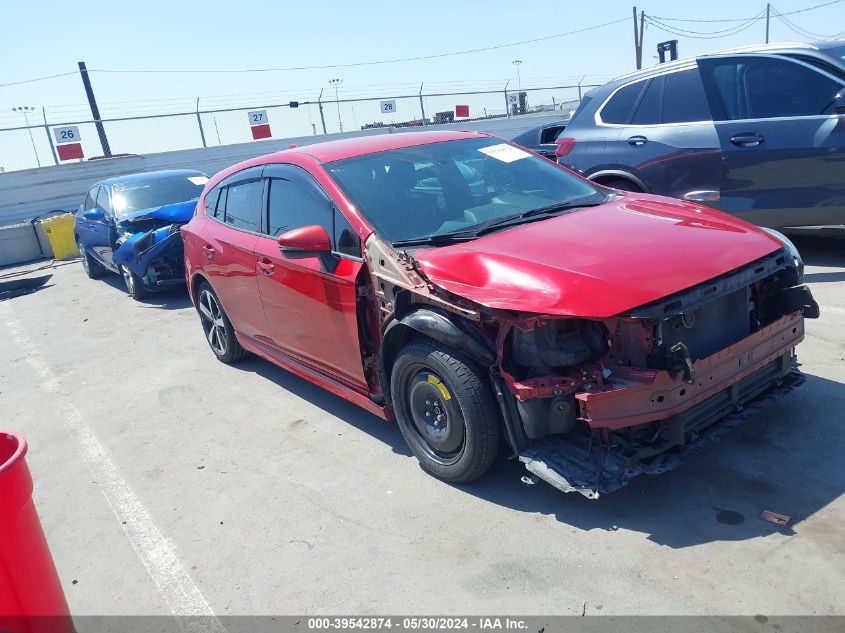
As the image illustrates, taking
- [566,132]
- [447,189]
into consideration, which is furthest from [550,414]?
[566,132]

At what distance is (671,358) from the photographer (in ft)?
9.84

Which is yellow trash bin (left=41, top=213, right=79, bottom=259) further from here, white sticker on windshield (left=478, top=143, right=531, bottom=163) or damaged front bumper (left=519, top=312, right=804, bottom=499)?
damaged front bumper (left=519, top=312, right=804, bottom=499)

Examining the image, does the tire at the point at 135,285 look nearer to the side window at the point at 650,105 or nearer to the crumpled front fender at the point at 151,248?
the crumpled front fender at the point at 151,248

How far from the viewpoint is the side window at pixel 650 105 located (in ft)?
22.6

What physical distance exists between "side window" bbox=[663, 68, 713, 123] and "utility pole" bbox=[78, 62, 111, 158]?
16.6m

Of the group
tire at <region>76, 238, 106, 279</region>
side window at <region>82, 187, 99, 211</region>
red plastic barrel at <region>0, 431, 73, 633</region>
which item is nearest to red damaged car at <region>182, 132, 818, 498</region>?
A: red plastic barrel at <region>0, 431, 73, 633</region>

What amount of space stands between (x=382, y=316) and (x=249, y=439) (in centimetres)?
157

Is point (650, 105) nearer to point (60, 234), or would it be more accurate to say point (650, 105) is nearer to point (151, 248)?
point (151, 248)

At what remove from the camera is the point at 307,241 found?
3936mm

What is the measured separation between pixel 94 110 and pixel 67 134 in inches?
61.6

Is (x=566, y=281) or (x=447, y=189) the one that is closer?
(x=566, y=281)

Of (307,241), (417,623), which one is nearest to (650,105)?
(307,241)

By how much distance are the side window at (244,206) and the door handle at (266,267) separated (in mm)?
325

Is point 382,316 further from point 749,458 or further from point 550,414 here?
point 749,458
